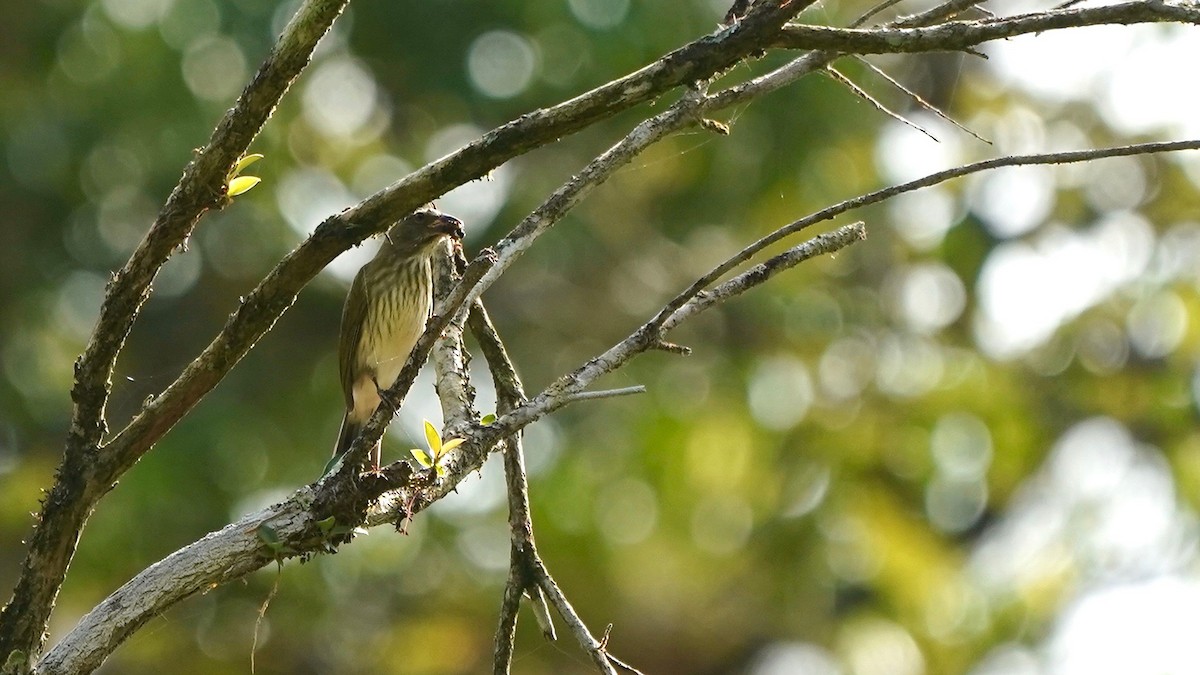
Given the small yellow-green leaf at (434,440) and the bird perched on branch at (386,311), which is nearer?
the small yellow-green leaf at (434,440)

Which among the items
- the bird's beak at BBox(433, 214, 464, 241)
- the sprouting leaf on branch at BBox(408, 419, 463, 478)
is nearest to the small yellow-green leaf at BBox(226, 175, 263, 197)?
the sprouting leaf on branch at BBox(408, 419, 463, 478)

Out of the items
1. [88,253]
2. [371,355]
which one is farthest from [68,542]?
[88,253]

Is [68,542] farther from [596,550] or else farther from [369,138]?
[369,138]

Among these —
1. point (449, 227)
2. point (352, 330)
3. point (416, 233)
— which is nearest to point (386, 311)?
point (352, 330)

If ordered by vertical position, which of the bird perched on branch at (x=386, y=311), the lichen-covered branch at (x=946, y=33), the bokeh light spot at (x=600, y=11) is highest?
the bokeh light spot at (x=600, y=11)

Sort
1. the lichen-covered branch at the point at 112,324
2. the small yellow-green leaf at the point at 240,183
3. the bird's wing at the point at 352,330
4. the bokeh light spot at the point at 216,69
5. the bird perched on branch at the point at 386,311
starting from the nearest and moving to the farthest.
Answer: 1. the lichen-covered branch at the point at 112,324
2. the small yellow-green leaf at the point at 240,183
3. the bird perched on branch at the point at 386,311
4. the bird's wing at the point at 352,330
5. the bokeh light spot at the point at 216,69

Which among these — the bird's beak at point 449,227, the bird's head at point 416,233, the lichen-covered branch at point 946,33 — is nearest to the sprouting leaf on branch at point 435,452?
the lichen-covered branch at point 946,33

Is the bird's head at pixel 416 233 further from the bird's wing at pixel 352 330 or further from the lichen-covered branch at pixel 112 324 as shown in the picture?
the lichen-covered branch at pixel 112 324

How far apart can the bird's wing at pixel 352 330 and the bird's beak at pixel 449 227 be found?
4.40 feet

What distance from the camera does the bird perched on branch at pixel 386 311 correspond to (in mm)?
5648

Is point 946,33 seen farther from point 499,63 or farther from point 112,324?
point 499,63

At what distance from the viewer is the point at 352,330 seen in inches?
233

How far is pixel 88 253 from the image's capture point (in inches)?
395

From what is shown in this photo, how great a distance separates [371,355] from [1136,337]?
607 cm
